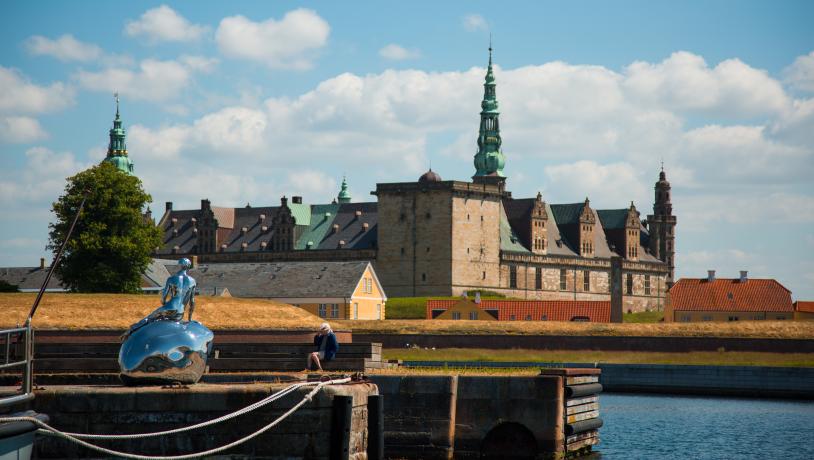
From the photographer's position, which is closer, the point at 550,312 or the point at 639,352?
the point at 639,352

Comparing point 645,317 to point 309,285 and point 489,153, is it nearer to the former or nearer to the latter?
point 309,285

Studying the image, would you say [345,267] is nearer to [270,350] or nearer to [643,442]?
[643,442]

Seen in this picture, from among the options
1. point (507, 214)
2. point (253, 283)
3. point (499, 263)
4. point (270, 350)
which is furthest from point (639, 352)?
point (507, 214)

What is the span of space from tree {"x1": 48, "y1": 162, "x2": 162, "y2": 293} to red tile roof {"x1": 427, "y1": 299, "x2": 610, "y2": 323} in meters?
32.6

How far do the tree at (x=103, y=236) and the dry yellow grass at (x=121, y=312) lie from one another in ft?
39.8

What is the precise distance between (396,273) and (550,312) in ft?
124

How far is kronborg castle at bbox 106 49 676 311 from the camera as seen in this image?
138500 millimetres

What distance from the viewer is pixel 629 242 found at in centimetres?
16862

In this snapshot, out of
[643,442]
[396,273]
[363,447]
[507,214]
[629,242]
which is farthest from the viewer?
[629,242]

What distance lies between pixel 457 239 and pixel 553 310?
3550 centimetres

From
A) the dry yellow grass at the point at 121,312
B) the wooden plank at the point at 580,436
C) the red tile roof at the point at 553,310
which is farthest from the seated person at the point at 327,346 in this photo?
the red tile roof at the point at 553,310

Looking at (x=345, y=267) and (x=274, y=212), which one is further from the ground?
(x=274, y=212)


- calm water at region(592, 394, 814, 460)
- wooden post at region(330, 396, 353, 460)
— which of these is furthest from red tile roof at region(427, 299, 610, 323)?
wooden post at region(330, 396, 353, 460)

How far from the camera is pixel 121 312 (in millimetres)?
63094
